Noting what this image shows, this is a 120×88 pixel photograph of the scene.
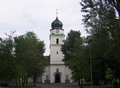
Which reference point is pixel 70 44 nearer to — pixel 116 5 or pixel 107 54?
pixel 107 54

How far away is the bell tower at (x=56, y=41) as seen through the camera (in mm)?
51562

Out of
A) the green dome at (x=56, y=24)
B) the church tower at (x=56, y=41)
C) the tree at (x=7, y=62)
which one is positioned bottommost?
the tree at (x=7, y=62)

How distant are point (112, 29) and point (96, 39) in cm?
240

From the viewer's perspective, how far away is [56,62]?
169 ft

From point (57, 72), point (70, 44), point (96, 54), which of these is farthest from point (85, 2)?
point (57, 72)

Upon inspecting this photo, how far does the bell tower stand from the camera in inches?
2030

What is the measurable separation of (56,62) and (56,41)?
7.20 m

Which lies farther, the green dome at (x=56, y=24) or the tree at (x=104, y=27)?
the green dome at (x=56, y=24)

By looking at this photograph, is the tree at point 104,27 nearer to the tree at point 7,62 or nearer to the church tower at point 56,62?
the tree at point 7,62

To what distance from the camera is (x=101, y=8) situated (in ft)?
56.9

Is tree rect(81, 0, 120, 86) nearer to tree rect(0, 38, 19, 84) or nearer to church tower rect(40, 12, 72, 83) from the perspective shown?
tree rect(0, 38, 19, 84)

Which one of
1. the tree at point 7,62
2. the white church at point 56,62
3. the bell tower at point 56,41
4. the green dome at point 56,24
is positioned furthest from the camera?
the green dome at point 56,24

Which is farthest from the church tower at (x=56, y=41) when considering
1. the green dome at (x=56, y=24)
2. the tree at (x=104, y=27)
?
the tree at (x=104, y=27)

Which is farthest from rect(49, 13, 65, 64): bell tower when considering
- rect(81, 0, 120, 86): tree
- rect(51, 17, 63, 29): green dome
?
rect(81, 0, 120, 86): tree
